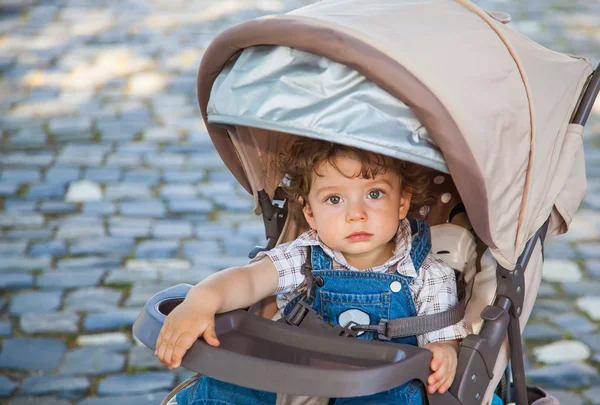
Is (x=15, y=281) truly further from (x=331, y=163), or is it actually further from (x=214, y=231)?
(x=331, y=163)

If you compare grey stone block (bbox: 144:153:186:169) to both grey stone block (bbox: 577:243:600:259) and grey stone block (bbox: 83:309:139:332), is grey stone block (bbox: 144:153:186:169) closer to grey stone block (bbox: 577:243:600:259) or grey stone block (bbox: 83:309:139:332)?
grey stone block (bbox: 83:309:139:332)

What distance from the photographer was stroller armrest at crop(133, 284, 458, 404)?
2057mm

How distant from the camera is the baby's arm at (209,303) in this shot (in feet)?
7.44


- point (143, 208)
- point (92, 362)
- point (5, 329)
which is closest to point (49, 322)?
point (5, 329)

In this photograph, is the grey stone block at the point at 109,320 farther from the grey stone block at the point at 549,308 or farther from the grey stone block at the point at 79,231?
the grey stone block at the point at 549,308

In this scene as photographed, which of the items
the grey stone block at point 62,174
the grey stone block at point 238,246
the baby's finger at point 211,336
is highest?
the baby's finger at point 211,336

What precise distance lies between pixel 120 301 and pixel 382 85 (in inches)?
98.8

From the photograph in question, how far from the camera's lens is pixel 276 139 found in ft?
9.46

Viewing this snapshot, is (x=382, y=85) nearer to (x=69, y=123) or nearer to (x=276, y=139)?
(x=276, y=139)

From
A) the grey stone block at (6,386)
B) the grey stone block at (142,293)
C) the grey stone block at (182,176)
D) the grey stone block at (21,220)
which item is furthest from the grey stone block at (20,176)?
the grey stone block at (6,386)

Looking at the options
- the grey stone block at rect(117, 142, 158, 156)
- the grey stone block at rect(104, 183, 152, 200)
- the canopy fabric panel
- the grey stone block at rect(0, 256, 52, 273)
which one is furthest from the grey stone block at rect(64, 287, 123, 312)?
the canopy fabric panel

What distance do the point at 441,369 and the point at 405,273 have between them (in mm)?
416

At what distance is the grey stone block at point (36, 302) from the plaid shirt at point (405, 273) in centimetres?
175

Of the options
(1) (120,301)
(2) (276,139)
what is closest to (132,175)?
(1) (120,301)
